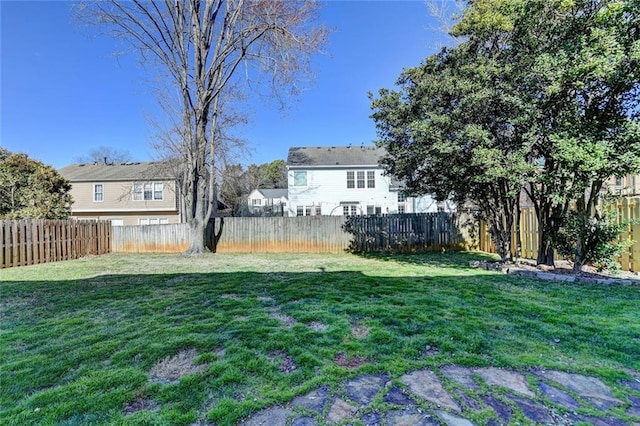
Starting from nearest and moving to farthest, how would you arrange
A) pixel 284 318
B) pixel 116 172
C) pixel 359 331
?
pixel 359 331 < pixel 284 318 < pixel 116 172

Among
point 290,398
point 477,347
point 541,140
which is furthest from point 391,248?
point 290,398

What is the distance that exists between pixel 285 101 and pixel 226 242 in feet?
20.1

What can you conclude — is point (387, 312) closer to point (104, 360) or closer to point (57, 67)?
point (104, 360)

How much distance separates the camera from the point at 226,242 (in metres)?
12.9

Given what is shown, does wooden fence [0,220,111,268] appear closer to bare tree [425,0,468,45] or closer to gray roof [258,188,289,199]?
bare tree [425,0,468,45]

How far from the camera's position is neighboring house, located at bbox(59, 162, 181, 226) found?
21.2 metres

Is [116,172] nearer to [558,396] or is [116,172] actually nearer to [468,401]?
[468,401]

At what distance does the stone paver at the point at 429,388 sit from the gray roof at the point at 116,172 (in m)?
20.6

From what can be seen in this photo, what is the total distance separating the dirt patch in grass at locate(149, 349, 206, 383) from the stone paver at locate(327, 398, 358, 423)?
114 cm

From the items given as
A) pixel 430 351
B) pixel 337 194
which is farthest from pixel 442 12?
pixel 337 194

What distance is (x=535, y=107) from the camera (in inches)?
230

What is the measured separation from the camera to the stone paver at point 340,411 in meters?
1.87

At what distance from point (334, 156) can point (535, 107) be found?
53.5 ft

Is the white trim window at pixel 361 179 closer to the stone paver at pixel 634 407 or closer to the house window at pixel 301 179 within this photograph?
the house window at pixel 301 179
